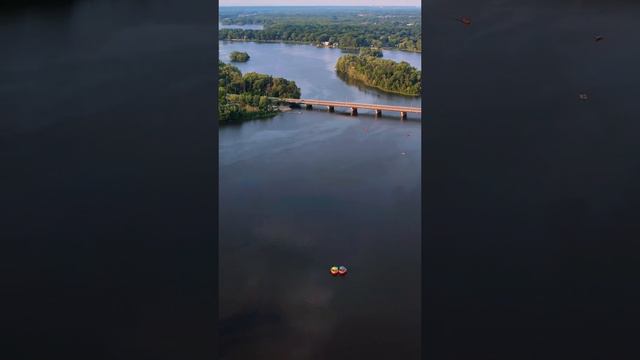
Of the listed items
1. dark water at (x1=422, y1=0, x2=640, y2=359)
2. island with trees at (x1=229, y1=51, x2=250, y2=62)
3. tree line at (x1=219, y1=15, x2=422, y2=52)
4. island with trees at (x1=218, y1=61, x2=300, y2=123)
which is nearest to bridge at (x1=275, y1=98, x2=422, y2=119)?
island with trees at (x1=218, y1=61, x2=300, y2=123)

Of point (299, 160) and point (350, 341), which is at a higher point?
point (299, 160)

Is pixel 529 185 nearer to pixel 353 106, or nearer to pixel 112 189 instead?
pixel 112 189

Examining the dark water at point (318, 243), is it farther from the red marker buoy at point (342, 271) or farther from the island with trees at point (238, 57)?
the island with trees at point (238, 57)

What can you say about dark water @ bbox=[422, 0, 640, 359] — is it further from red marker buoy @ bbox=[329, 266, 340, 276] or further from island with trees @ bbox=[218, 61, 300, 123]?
island with trees @ bbox=[218, 61, 300, 123]

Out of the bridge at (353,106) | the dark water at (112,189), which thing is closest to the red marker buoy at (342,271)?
the dark water at (112,189)

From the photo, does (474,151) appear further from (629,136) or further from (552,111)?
(629,136)

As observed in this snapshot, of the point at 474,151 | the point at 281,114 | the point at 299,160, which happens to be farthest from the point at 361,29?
the point at 474,151
